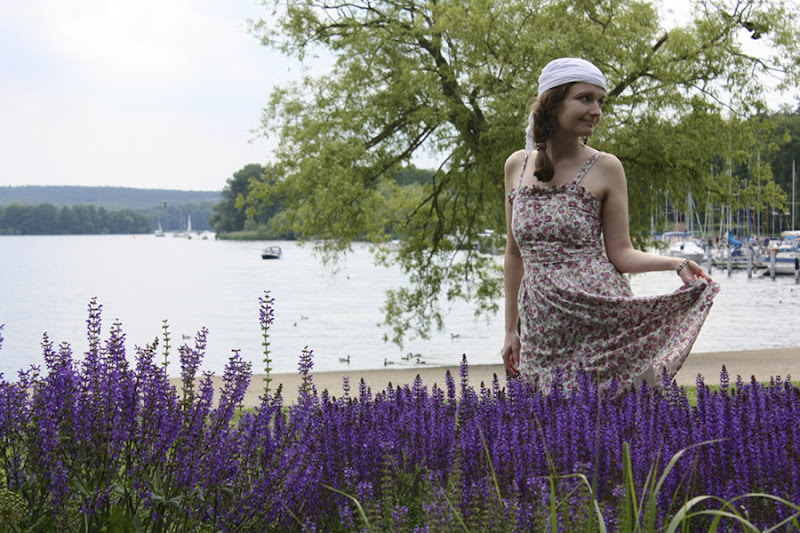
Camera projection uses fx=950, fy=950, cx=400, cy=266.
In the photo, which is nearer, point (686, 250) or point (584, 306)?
point (584, 306)

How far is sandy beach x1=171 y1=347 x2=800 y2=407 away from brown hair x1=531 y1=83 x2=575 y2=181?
191 inches

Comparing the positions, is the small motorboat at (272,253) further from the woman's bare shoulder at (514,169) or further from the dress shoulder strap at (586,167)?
the dress shoulder strap at (586,167)

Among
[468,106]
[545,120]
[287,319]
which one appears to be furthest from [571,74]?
[287,319]

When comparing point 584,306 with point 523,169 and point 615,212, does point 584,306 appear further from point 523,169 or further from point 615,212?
point 523,169

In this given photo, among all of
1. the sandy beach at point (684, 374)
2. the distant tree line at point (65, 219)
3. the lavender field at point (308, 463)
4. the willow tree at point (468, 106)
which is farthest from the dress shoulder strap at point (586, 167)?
the distant tree line at point (65, 219)

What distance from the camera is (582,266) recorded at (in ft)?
14.1

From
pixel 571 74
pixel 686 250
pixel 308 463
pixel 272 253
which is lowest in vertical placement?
pixel 272 253

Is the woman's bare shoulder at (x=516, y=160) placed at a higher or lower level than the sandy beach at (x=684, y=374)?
higher

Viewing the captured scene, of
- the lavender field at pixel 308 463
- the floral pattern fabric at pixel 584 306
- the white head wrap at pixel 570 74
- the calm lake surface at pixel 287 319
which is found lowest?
the calm lake surface at pixel 287 319

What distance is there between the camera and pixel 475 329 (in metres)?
26.5

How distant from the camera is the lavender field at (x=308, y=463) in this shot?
2.68 meters

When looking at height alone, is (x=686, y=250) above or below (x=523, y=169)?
below

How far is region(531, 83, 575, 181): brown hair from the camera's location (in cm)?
416

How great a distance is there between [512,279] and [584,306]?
49 cm
